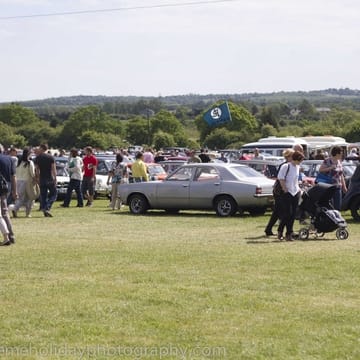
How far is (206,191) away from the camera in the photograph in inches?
881

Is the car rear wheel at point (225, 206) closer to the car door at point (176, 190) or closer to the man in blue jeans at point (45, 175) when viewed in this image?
the car door at point (176, 190)

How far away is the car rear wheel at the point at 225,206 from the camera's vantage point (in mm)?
21938

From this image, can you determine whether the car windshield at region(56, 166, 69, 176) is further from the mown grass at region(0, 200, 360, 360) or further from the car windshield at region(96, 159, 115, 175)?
the mown grass at region(0, 200, 360, 360)

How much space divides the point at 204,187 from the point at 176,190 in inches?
31.5

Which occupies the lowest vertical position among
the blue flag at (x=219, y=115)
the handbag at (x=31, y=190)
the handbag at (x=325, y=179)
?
the handbag at (x=31, y=190)

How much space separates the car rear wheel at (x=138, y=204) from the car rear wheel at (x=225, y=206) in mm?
2106

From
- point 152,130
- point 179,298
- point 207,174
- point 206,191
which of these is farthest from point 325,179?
point 152,130

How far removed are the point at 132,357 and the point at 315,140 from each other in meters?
45.6

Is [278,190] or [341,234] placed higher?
[278,190]

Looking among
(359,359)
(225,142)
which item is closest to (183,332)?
(359,359)

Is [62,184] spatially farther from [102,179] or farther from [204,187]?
[204,187]

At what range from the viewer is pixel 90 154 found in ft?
89.7

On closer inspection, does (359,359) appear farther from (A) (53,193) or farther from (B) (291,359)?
(A) (53,193)

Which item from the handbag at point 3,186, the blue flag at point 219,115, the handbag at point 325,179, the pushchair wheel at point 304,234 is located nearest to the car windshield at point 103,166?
the handbag at point 325,179
